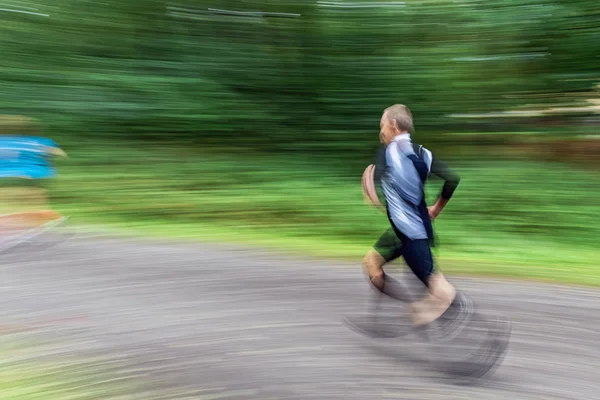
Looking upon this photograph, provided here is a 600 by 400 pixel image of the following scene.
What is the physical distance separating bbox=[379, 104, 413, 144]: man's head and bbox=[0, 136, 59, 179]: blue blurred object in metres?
5.55

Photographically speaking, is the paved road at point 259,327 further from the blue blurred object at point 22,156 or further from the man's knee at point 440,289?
the blue blurred object at point 22,156

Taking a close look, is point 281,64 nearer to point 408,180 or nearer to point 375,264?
point 375,264

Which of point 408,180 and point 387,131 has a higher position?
point 387,131

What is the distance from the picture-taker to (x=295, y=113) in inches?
501

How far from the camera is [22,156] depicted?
8.30m

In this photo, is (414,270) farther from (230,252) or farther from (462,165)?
(462,165)

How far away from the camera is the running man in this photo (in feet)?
12.9

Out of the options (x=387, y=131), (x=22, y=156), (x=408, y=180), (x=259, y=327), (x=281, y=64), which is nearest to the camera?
(x=408, y=180)

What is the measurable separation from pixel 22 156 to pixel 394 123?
597cm

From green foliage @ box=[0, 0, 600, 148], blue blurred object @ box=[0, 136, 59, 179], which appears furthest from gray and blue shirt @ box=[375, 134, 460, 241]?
green foliage @ box=[0, 0, 600, 148]

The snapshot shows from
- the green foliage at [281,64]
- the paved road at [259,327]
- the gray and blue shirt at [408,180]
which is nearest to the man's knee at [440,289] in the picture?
the gray and blue shirt at [408,180]

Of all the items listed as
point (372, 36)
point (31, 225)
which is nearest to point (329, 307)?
point (31, 225)

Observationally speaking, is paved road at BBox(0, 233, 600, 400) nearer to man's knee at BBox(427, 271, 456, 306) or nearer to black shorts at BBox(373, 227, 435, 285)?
man's knee at BBox(427, 271, 456, 306)

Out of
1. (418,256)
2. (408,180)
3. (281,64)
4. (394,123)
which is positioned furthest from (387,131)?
(281,64)
